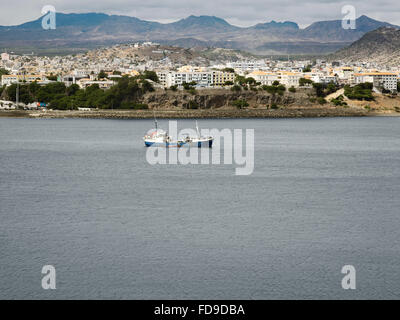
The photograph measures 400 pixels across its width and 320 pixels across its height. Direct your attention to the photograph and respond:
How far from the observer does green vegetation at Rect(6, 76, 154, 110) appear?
55.6 metres

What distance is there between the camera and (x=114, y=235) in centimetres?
1231

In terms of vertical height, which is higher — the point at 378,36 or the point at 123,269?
the point at 378,36

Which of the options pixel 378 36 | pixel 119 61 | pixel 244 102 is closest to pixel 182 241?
pixel 244 102

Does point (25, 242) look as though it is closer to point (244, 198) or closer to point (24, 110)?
point (244, 198)

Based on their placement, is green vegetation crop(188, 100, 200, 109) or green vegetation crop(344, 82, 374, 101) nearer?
green vegetation crop(188, 100, 200, 109)

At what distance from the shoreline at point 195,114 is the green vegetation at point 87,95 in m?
2.45

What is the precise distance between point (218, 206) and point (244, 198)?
3.66 feet

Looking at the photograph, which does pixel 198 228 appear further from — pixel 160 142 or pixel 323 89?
pixel 323 89

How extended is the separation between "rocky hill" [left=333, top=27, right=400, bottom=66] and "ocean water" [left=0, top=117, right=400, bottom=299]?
11403 centimetres

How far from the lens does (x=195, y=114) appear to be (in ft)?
170

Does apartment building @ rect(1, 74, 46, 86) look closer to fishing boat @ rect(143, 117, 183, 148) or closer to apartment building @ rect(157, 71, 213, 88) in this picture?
apartment building @ rect(157, 71, 213, 88)

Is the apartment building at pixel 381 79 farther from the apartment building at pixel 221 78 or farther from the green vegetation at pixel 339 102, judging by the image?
the apartment building at pixel 221 78

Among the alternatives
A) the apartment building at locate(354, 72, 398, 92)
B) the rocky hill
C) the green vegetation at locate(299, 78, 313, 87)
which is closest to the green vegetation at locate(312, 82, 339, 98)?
the green vegetation at locate(299, 78, 313, 87)

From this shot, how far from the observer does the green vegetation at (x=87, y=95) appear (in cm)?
5556
